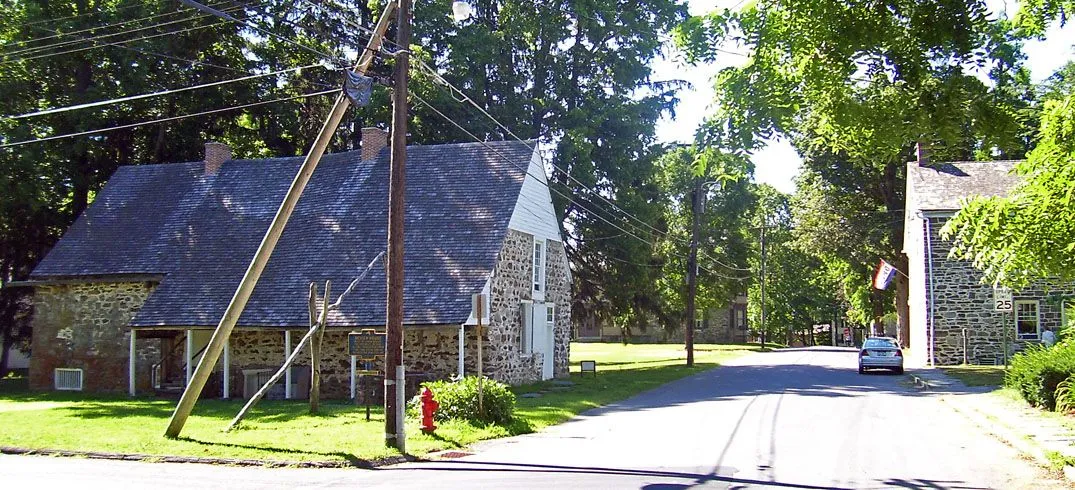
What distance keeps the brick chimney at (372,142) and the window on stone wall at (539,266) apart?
597cm

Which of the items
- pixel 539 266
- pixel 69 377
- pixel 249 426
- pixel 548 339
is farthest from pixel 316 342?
pixel 69 377

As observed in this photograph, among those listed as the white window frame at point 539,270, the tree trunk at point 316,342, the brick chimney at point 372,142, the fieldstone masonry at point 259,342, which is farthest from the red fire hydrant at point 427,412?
the brick chimney at point 372,142

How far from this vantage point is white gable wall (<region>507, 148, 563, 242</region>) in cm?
2721

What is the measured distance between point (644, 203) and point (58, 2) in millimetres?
23336

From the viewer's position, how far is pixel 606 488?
1051 cm

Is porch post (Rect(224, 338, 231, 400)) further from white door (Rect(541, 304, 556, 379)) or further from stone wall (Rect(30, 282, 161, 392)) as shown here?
white door (Rect(541, 304, 556, 379))

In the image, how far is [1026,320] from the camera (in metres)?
34.6

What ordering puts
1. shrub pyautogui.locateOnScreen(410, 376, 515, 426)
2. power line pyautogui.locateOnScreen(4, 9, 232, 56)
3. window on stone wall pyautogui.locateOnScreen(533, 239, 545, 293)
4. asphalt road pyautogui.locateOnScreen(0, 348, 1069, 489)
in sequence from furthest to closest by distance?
power line pyautogui.locateOnScreen(4, 9, 232, 56) < window on stone wall pyautogui.locateOnScreen(533, 239, 545, 293) < shrub pyautogui.locateOnScreen(410, 376, 515, 426) < asphalt road pyautogui.locateOnScreen(0, 348, 1069, 489)

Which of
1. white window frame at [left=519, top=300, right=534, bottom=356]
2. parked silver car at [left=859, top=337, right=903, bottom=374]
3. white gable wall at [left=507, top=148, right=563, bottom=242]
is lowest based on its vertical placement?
parked silver car at [left=859, top=337, right=903, bottom=374]

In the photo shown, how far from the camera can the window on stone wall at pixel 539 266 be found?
96.3 ft

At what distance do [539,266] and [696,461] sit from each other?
678 inches

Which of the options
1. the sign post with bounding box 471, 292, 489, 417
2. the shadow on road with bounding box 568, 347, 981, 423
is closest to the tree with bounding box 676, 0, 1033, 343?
the sign post with bounding box 471, 292, 489, 417

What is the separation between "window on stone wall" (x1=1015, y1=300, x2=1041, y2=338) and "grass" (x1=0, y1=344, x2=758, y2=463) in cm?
1674

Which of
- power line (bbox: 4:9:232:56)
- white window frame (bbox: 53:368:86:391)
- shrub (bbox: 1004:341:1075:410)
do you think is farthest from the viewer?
power line (bbox: 4:9:232:56)
